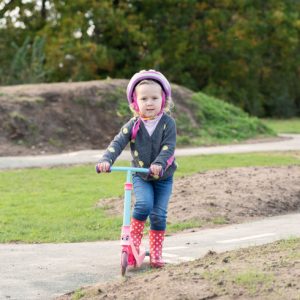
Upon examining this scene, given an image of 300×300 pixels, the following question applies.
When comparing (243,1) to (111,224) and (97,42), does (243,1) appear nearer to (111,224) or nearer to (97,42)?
(97,42)

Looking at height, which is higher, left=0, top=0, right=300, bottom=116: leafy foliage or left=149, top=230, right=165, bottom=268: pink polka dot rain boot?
left=0, top=0, right=300, bottom=116: leafy foliage

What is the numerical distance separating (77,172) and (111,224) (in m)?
7.07

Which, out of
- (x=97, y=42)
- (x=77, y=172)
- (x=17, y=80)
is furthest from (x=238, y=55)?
(x=77, y=172)

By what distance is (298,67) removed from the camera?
171 ft

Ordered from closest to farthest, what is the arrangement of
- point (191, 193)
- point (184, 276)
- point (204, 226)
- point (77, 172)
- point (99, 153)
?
point (184, 276)
point (204, 226)
point (191, 193)
point (77, 172)
point (99, 153)

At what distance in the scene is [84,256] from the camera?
811cm

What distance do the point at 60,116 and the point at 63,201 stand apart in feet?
39.7

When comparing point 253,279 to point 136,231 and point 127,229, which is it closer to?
point 127,229

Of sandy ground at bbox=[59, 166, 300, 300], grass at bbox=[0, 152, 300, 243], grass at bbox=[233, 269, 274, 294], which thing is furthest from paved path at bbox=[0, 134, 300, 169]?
grass at bbox=[233, 269, 274, 294]

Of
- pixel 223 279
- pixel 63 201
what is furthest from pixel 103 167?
pixel 63 201

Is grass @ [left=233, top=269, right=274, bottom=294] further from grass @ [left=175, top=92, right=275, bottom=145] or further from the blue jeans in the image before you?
grass @ [left=175, top=92, right=275, bottom=145]

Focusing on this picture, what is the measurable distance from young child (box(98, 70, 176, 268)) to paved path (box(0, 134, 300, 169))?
443 inches

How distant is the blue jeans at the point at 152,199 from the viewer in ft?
24.1

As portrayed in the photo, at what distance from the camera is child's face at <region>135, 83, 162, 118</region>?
7.35 metres
